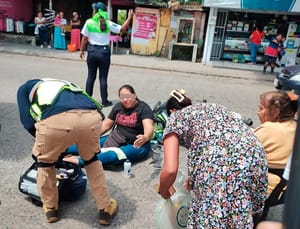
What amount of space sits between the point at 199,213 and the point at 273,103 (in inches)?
41.6

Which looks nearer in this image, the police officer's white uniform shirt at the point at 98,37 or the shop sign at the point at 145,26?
the police officer's white uniform shirt at the point at 98,37

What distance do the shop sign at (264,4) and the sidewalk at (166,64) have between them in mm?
2230

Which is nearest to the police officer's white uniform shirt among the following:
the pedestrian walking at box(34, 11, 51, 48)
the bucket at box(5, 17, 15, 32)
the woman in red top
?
the woman in red top

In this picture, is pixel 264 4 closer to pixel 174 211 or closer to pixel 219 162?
pixel 174 211

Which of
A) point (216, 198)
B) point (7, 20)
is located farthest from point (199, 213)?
point (7, 20)

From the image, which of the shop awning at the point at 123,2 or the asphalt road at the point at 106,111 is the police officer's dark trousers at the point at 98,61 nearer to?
the asphalt road at the point at 106,111

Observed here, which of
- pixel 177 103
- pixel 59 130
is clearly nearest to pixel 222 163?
pixel 177 103

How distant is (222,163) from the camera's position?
1.89 metres

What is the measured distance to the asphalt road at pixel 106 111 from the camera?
3.19m

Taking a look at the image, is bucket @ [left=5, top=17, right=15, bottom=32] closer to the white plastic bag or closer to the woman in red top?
the woman in red top

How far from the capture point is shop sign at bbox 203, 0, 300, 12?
1218cm

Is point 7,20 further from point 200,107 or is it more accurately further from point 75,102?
point 200,107

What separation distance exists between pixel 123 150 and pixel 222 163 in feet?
7.89

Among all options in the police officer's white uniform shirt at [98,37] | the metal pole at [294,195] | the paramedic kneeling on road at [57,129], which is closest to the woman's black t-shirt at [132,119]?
the paramedic kneeling on road at [57,129]
